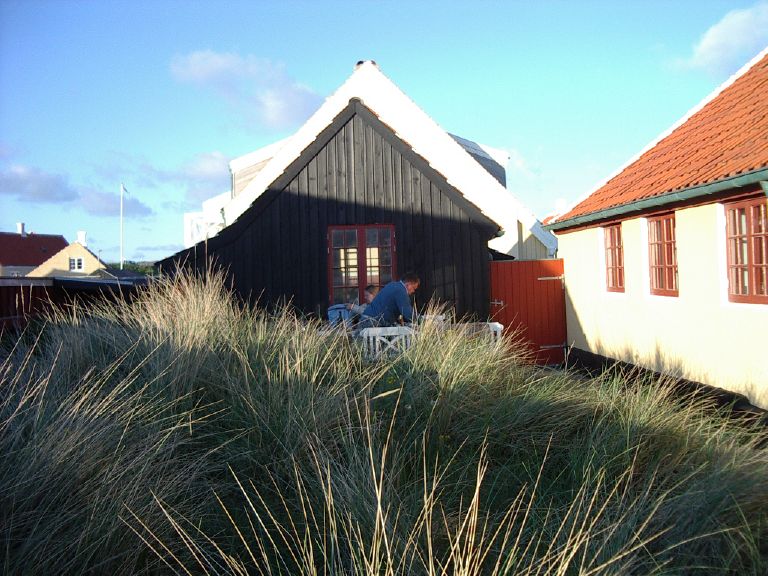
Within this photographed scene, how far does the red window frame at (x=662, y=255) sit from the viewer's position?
A: 9344 millimetres

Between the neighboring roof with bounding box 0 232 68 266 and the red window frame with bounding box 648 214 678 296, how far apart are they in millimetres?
70921

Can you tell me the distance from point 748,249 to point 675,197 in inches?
46.6

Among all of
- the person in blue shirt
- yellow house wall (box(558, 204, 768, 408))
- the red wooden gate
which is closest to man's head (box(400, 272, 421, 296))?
the person in blue shirt

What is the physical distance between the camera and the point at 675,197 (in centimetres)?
841

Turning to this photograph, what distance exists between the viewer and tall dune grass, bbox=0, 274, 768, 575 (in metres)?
3.23

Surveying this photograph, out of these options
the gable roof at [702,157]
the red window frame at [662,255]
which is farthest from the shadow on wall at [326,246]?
the red window frame at [662,255]

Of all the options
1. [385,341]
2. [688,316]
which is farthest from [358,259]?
[688,316]

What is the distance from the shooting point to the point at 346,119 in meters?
12.3

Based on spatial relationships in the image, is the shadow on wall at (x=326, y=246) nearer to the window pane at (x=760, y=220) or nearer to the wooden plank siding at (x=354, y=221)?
the wooden plank siding at (x=354, y=221)

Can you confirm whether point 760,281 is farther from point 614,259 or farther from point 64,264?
point 64,264

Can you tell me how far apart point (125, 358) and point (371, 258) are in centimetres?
691

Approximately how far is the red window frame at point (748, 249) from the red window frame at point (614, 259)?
3.09m

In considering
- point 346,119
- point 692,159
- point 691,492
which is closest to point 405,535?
point 691,492

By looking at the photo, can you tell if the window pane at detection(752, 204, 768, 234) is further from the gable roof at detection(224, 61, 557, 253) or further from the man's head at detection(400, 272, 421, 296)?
the gable roof at detection(224, 61, 557, 253)
